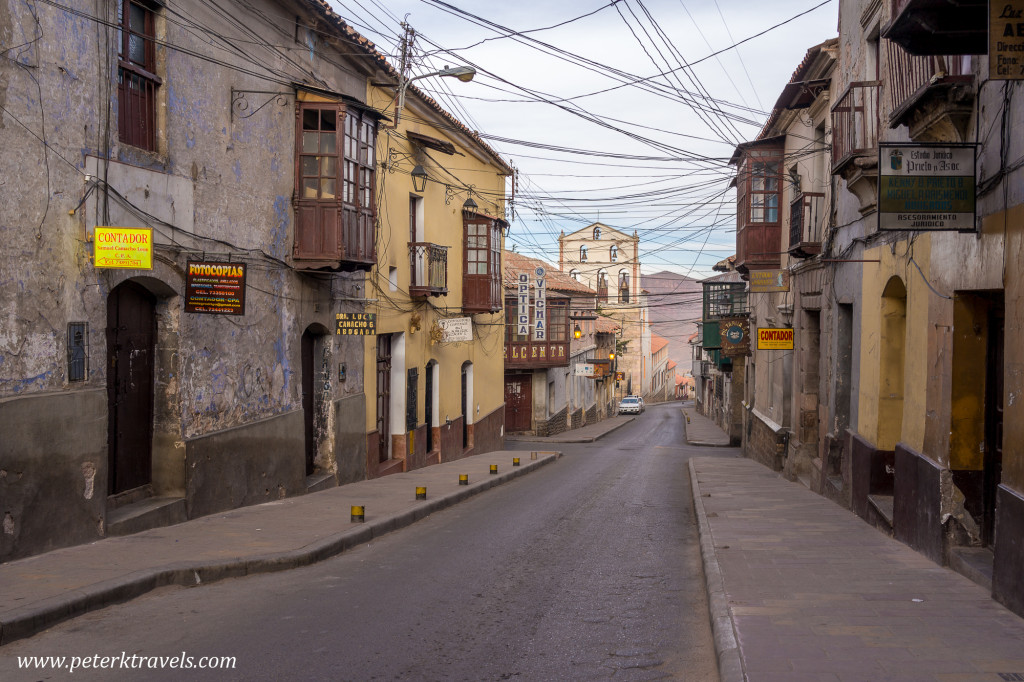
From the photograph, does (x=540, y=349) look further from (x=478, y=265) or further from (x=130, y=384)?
(x=130, y=384)

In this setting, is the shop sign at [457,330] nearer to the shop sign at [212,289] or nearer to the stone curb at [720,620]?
the shop sign at [212,289]

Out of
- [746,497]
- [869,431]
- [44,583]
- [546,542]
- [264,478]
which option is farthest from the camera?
[746,497]

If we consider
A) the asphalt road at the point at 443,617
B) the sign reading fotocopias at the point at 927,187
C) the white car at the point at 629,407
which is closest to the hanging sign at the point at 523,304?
the asphalt road at the point at 443,617

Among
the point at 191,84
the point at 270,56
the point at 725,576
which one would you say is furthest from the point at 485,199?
the point at 725,576

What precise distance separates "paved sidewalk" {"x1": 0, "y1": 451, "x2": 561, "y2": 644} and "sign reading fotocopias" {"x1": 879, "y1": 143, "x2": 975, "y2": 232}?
6539 millimetres

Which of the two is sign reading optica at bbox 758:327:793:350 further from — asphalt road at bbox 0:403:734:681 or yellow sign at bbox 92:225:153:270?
yellow sign at bbox 92:225:153:270

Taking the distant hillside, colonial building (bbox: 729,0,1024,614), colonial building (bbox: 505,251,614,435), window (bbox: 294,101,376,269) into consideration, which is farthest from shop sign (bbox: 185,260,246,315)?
the distant hillside

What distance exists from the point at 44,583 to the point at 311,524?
405 centimetres

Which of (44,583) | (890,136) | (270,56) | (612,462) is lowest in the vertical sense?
(612,462)

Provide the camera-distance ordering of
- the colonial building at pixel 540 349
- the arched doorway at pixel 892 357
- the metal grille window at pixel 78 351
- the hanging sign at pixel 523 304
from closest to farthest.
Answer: the metal grille window at pixel 78 351 → the arched doorway at pixel 892 357 → the hanging sign at pixel 523 304 → the colonial building at pixel 540 349

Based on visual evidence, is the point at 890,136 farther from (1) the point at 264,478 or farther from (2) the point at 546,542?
(1) the point at 264,478

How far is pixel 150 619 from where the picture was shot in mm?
7152

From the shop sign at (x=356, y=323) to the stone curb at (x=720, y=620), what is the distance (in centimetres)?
734

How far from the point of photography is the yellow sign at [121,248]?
372 inches
